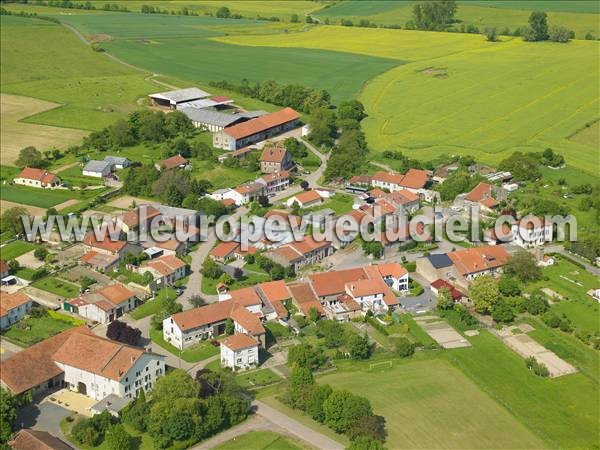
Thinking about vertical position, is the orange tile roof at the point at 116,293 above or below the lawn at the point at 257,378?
above

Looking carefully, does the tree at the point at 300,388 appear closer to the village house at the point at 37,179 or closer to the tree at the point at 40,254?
the tree at the point at 40,254

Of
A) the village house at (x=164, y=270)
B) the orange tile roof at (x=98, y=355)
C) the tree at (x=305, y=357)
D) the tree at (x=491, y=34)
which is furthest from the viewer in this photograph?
the tree at (x=491, y=34)

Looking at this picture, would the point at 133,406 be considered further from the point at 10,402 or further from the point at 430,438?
the point at 430,438

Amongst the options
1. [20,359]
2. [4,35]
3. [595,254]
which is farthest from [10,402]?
[4,35]

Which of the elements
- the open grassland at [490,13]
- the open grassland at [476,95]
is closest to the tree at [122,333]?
the open grassland at [476,95]

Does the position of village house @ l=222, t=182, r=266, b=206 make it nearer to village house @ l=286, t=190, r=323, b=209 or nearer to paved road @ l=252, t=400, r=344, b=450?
village house @ l=286, t=190, r=323, b=209

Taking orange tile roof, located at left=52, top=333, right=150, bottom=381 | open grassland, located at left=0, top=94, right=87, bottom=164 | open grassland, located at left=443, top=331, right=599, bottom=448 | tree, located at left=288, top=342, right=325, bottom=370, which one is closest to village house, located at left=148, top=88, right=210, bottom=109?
open grassland, located at left=0, top=94, right=87, bottom=164

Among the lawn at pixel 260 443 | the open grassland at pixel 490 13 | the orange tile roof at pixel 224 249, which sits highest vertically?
the open grassland at pixel 490 13
